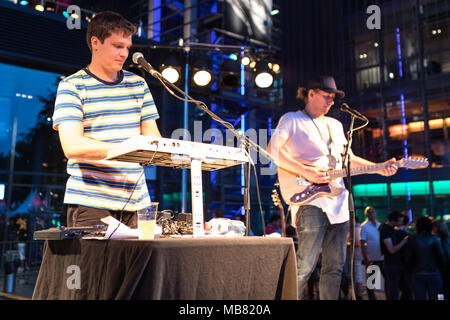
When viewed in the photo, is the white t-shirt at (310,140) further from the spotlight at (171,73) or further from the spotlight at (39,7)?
the spotlight at (39,7)

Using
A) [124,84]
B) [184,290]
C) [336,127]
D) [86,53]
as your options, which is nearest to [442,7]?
[336,127]

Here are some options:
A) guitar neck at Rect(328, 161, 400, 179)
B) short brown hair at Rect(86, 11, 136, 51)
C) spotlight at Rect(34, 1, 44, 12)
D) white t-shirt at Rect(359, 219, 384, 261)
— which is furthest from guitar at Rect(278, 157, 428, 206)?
spotlight at Rect(34, 1, 44, 12)

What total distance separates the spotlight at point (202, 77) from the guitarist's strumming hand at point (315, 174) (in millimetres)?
3906

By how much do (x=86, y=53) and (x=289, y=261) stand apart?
785cm

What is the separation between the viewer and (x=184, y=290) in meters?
1.37

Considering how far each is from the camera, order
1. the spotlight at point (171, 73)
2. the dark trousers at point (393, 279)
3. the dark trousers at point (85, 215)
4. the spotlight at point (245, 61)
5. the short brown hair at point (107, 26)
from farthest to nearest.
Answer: the spotlight at point (245, 61) < the spotlight at point (171, 73) < the dark trousers at point (393, 279) < the short brown hair at point (107, 26) < the dark trousers at point (85, 215)

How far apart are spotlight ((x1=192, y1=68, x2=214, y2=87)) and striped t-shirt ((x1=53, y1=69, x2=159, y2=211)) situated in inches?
194

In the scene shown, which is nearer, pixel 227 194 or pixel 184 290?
pixel 184 290

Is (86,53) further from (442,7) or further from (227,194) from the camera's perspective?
(442,7)

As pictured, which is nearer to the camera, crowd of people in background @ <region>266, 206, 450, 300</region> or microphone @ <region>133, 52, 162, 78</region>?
microphone @ <region>133, 52, 162, 78</region>

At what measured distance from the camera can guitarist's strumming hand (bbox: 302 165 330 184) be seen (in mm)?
3207

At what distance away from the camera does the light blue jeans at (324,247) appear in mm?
3033

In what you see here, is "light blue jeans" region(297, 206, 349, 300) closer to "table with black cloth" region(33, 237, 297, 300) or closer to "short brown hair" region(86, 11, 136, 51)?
"table with black cloth" region(33, 237, 297, 300)

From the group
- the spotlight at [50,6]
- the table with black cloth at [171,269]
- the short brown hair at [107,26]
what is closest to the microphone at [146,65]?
the short brown hair at [107,26]
